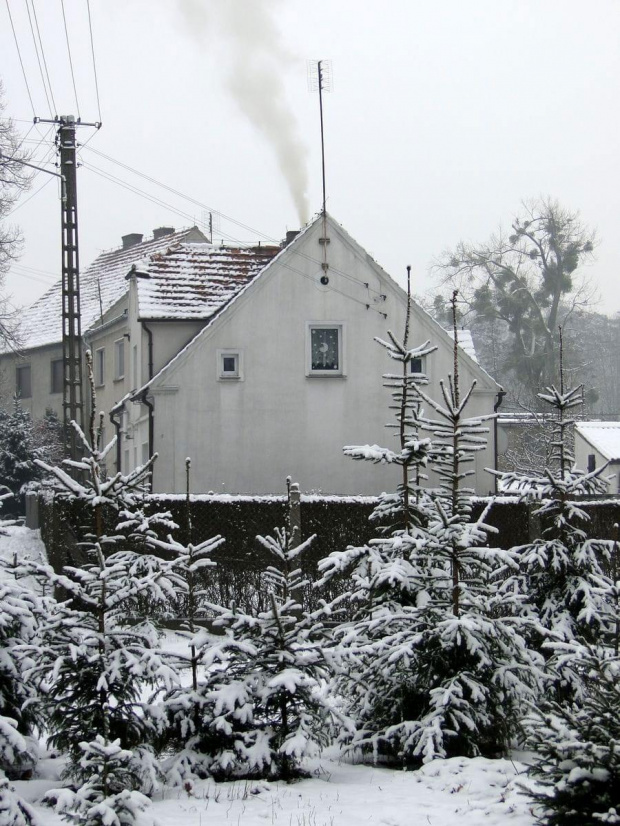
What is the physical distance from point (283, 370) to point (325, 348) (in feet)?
3.93

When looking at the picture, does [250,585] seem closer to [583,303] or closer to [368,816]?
[368,816]

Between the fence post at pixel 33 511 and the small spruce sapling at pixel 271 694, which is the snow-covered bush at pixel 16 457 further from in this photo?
the small spruce sapling at pixel 271 694

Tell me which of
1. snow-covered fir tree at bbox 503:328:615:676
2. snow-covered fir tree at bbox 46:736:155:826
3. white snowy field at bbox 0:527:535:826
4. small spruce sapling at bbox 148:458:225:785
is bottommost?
white snowy field at bbox 0:527:535:826

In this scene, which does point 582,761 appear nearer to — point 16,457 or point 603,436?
point 16,457

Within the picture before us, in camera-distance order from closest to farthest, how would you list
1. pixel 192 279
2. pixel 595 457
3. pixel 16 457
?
pixel 192 279
pixel 16 457
pixel 595 457

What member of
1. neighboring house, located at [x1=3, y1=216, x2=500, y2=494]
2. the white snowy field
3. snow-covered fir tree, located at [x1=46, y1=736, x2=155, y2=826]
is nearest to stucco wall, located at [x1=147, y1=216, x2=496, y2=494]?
neighboring house, located at [x1=3, y1=216, x2=500, y2=494]

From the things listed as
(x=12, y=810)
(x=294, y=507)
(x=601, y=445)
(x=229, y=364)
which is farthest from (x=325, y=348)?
(x=12, y=810)

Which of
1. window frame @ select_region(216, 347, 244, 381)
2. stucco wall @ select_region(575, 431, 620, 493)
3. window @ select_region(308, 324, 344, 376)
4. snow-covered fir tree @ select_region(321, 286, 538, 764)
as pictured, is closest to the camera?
snow-covered fir tree @ select_region(321, 286, 538, 764)

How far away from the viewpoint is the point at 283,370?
92.1ft

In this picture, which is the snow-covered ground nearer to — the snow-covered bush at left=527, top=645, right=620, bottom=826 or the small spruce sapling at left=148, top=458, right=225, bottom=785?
the small spruce sapling at left=148, top=458, right=225, bottom=785

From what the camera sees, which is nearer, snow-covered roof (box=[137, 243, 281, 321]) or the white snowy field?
the white snowy field

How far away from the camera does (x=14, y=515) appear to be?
1335 inches

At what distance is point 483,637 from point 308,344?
62.6 ft

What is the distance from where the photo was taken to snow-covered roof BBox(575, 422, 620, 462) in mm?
44656
